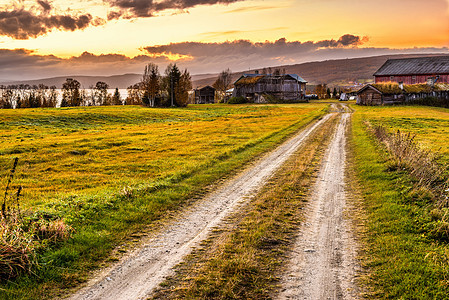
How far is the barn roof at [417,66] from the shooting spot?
84.9m

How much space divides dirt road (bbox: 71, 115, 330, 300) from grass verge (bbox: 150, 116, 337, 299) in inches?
12.3

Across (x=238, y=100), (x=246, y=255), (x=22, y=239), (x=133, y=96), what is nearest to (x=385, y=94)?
(x=238, y=100)

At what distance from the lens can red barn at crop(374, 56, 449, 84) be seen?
8388 centimetres

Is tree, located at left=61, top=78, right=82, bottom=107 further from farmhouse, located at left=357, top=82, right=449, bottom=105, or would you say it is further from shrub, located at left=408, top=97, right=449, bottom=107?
shrub, located at left=408, top=97, right=449, bottom=107

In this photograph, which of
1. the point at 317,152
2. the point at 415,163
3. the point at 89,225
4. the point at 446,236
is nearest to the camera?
the point at 446,236

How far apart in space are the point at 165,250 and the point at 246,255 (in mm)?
1835

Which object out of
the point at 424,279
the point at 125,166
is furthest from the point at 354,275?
the point at 125,166

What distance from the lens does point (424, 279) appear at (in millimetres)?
6117

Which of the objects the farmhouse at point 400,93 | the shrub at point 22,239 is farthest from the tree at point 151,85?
the shrub at point 22,239

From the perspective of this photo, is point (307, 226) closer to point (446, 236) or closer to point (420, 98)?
point (446, 236)

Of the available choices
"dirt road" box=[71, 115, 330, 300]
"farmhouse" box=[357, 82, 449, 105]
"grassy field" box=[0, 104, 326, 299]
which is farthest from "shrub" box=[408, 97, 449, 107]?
"dirt road" box=[71, 115, 330, 300]

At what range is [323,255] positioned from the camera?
7.16 metres

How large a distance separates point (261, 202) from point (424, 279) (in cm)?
526

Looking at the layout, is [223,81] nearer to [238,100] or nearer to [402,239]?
[238,100]
